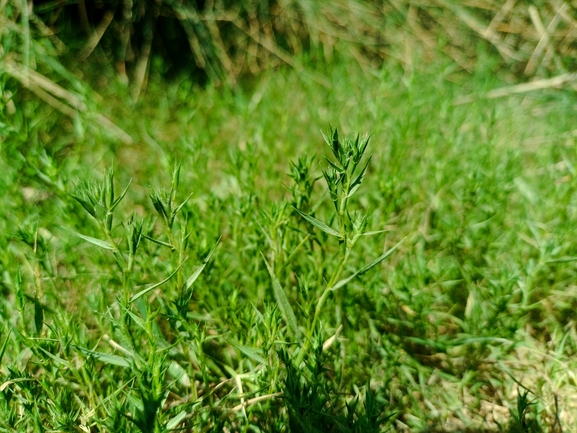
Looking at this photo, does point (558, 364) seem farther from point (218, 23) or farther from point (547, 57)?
point (218, 23)

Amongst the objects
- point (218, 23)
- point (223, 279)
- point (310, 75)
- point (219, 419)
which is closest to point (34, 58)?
point (218, 23)

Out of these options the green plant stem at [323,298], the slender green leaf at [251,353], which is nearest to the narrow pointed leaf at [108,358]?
the slender green leaf at [251,353]

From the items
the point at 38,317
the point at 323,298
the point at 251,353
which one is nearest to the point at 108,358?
the point at 38,317

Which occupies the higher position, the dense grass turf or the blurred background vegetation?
the blurred background vegetation

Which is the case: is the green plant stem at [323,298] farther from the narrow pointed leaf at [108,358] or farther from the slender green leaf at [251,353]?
the narrow pointed leaf at [108,358]

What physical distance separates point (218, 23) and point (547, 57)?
207cm

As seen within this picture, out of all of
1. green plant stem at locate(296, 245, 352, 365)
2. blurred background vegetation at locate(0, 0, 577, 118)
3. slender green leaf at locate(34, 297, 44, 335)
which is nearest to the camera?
green plant stem at locate(296, 245, 352, 365)

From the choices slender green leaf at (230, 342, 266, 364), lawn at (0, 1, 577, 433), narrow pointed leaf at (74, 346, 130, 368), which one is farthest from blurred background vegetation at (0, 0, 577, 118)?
slender green leaf at (230, 342, 266, 364)

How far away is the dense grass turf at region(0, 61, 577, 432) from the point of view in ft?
4.56

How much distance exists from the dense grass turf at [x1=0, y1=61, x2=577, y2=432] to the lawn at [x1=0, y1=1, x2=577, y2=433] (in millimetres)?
11

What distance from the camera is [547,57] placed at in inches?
118

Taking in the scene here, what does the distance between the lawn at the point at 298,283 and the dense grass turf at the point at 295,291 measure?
0.01 metres

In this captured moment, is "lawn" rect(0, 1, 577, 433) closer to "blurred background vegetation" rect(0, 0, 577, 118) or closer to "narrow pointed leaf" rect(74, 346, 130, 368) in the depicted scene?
"narrow pointed leaf" rect(74, 346, 130, 368)

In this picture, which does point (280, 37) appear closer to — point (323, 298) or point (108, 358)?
point (323, 298)
